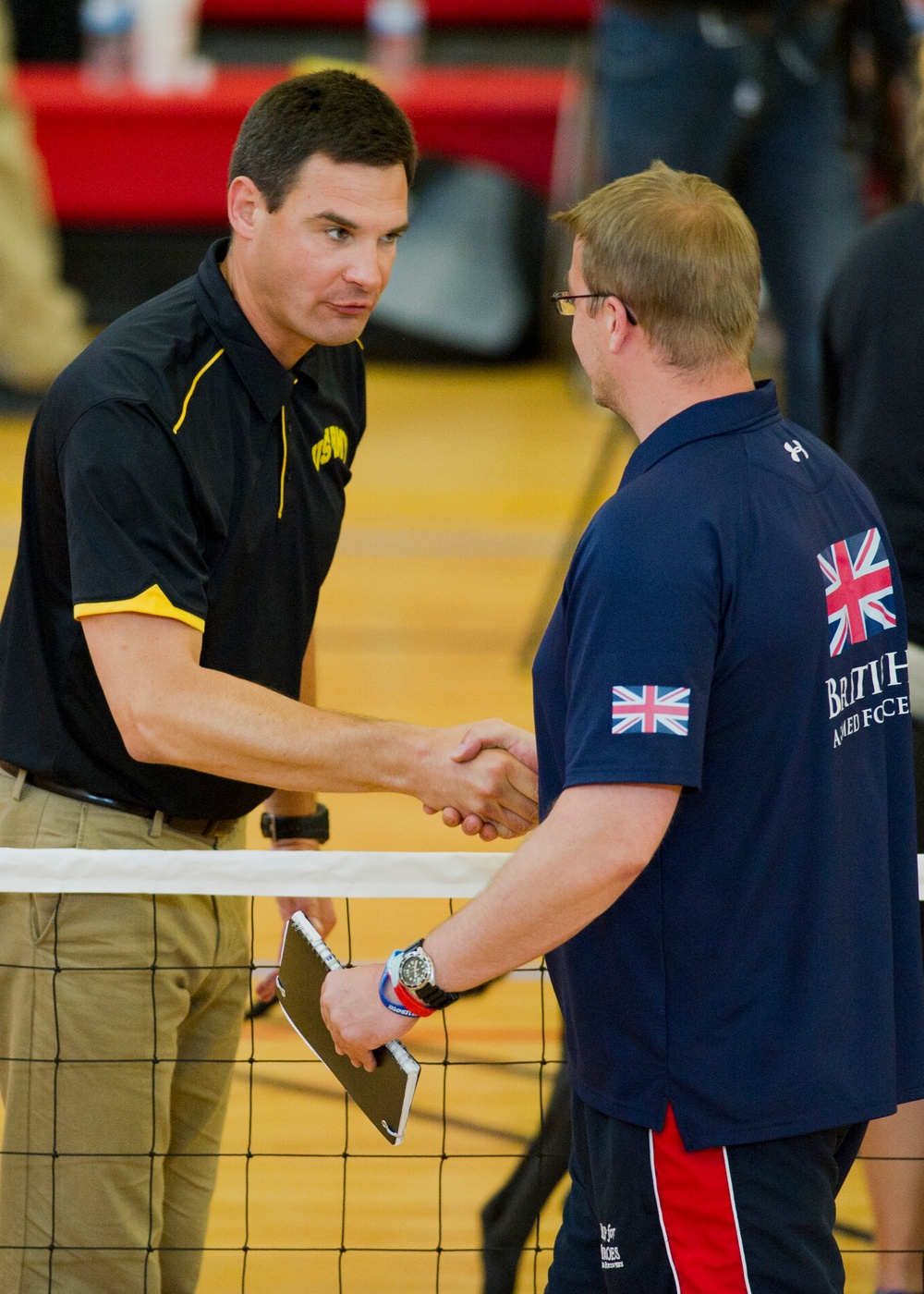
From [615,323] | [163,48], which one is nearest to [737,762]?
[615,323]

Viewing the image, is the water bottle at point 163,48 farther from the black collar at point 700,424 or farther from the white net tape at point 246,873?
the black collar at point 700,424

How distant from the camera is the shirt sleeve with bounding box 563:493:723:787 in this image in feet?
5.28

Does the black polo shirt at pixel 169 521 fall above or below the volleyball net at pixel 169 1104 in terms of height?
above

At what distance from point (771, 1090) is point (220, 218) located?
842 centimetres

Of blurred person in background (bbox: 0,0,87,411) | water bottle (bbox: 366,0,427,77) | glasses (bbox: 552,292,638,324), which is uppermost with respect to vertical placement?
water bottle (bbox: 366,0,427,77)

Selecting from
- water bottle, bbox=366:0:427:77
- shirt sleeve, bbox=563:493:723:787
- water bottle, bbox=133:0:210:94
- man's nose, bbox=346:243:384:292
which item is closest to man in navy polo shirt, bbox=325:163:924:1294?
shirt sleeve, bbox=563:493:723:787

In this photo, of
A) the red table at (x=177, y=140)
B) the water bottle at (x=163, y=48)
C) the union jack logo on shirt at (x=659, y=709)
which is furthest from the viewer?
the water bottle at (x=163, y=48)

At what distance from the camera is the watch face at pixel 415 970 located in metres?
1.78

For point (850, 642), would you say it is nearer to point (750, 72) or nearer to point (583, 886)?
point (583, 886)

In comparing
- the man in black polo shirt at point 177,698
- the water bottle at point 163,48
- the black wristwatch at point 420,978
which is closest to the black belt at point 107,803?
the man in black polo shirt at point 177,698

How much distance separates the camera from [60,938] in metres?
2.18

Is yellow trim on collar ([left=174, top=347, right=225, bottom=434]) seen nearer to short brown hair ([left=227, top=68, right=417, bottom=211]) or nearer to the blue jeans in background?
short brown hair ([left=227, top=68, right=417, bottom=211])

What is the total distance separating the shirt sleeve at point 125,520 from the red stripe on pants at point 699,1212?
2.73 ft

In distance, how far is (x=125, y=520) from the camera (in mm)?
1981
